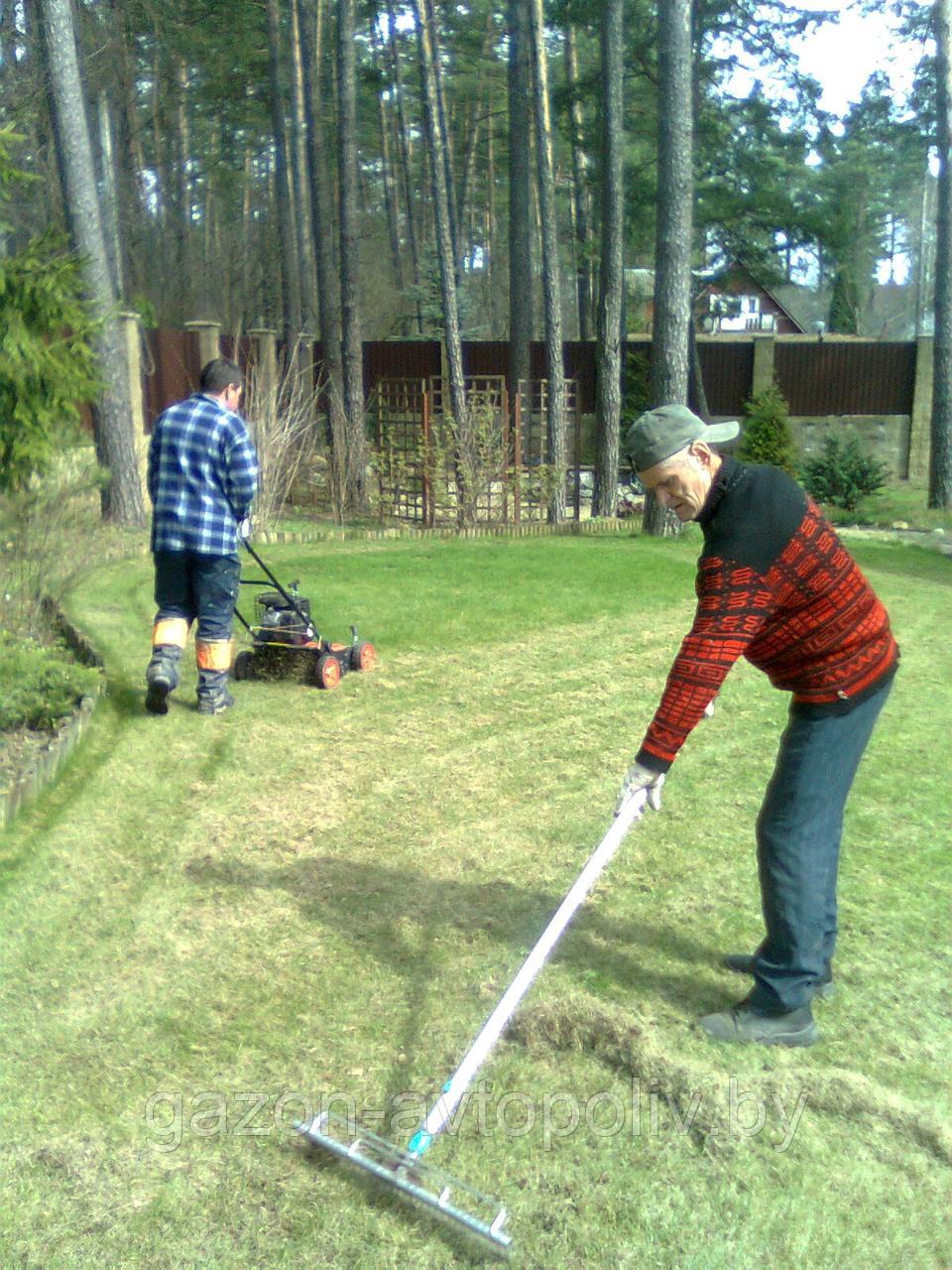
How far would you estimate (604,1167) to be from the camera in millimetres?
3510

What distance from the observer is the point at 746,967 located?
178 inches

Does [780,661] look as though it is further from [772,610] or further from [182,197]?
[182,197]

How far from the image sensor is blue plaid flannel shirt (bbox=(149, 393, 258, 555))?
23.8 feet

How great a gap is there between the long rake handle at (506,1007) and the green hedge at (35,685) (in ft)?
13.0

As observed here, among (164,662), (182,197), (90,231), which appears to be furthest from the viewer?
(182,197)

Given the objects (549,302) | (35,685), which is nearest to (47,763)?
(35,685)

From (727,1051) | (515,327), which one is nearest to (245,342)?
(515,327)

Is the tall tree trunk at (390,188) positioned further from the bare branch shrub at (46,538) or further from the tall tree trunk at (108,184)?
the bare branch shrub at (46,538)

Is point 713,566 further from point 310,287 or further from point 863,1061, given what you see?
point 310,287

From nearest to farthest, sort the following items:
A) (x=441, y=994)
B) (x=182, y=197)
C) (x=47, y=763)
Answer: (x=441, y=994) < (x=47, y=763) < (x=182, y=197)

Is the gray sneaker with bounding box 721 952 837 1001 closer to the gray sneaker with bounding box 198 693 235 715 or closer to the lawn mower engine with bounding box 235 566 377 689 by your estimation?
the gray sneaker with bounding box 198 693 235 715

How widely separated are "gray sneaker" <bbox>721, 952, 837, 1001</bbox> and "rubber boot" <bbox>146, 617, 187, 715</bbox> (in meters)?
3.89

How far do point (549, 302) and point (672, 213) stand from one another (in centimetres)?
379

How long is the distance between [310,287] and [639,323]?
32.4 ft
